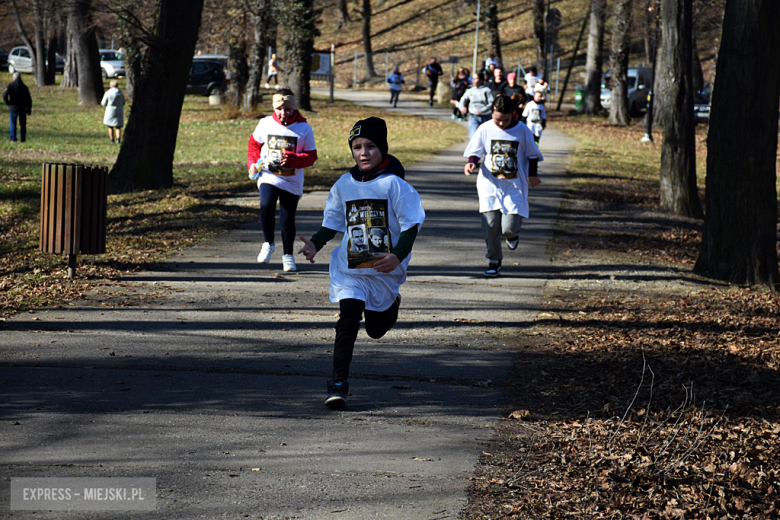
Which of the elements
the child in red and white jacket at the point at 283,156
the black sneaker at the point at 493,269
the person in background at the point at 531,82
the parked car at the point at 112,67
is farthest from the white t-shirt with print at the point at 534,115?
the parked car at the point at 112,67

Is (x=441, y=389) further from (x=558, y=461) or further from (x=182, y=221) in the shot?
(x=182, y=221)

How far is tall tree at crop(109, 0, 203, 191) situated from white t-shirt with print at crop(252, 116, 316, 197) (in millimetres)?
6217

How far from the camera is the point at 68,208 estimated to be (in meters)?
8.08

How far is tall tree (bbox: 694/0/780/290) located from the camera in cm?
919

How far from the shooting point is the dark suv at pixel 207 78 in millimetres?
41812

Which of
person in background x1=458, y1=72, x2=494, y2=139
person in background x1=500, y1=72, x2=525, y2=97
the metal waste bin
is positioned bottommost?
person in background x1=458, y1=72, x2=494, y2=139

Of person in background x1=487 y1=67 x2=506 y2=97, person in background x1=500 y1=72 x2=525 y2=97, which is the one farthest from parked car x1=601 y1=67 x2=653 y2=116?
person in background x1=487 y1=67 x2=506 y2=97

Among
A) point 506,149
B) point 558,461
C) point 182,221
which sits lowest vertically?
point 558,461

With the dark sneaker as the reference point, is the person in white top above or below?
above

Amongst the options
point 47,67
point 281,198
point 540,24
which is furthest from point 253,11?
point 281,198

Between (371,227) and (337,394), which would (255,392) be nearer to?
(337,394)

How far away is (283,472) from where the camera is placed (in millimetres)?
4098

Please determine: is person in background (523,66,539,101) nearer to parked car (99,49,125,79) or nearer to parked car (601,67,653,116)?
parked car (601,67,653,116)

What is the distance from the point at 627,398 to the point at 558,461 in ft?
4.08
